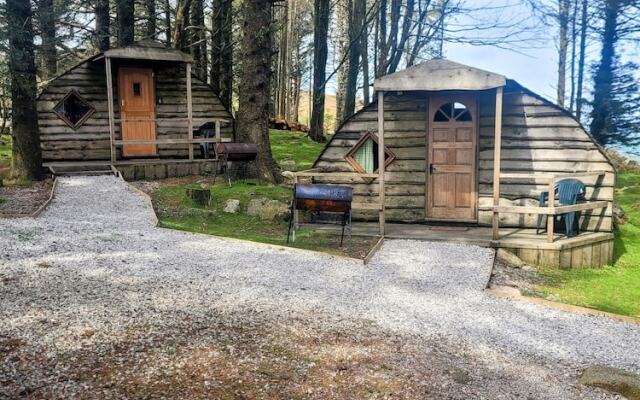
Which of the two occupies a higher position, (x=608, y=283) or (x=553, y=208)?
(x=553, y=208)

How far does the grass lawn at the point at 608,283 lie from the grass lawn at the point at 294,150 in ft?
31.5

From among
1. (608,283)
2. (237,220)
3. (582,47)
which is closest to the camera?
(608,283)

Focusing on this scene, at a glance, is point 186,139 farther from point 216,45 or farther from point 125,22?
point 216,45

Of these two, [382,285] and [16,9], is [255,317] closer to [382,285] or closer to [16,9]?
[382,285]

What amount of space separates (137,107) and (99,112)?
3.76 ft

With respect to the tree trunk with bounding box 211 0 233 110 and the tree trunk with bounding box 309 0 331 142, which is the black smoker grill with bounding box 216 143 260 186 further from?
the tree trunk with bounding box 309 0 331 142

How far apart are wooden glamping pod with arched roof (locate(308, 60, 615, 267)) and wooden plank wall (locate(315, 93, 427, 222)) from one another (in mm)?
21

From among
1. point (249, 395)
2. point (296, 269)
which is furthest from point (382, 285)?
point (249, 395)

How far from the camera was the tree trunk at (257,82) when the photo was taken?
45.8ft

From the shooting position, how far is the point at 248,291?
21.0 ft

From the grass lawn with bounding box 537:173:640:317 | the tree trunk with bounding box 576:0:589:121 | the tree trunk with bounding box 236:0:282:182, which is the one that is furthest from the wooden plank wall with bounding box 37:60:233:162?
the tree trunk with bounding box 576:0:589:121

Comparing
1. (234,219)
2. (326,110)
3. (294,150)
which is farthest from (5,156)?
(326,110)

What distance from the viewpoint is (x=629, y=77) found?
2016 cm

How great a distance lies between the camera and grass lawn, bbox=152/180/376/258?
939 centimetres
